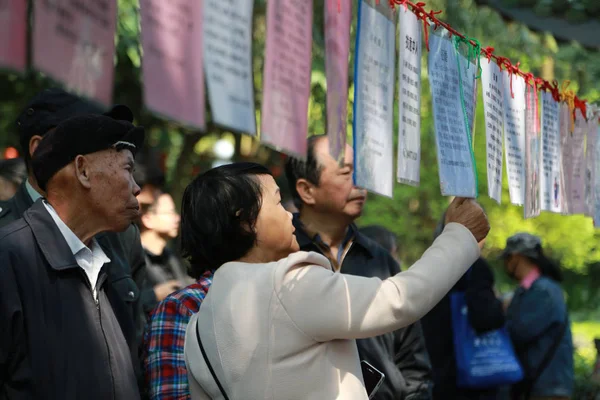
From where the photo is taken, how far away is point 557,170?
419 centimetres

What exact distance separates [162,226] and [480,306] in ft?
5.53

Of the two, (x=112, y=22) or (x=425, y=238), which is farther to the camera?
(x=425, y=238)

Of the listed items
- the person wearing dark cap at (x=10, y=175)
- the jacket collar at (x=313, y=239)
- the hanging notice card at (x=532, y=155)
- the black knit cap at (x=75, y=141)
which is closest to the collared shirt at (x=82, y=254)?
the black knit cap at (x=75, y=141)

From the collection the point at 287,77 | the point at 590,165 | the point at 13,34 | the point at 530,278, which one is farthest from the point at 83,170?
the point at 530,278

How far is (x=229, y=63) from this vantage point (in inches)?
86.5

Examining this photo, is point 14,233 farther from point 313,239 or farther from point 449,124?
point 313,239

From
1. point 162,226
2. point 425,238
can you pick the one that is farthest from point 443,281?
point 425,238

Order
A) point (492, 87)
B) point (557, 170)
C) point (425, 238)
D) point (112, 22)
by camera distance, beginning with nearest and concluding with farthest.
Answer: point (112, 22), point (492, 87), point (557, 170), point (425, 238)

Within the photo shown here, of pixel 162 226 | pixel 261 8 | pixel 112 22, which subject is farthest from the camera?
pixel 261 8

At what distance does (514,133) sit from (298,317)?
5.31 ft

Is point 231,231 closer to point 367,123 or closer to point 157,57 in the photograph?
point 367,123

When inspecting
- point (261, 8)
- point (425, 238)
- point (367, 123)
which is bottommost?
point (425, 238)

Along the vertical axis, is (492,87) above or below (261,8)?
below

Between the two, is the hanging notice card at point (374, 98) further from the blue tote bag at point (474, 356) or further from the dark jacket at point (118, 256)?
the blue tote bag at point (474, 356)
